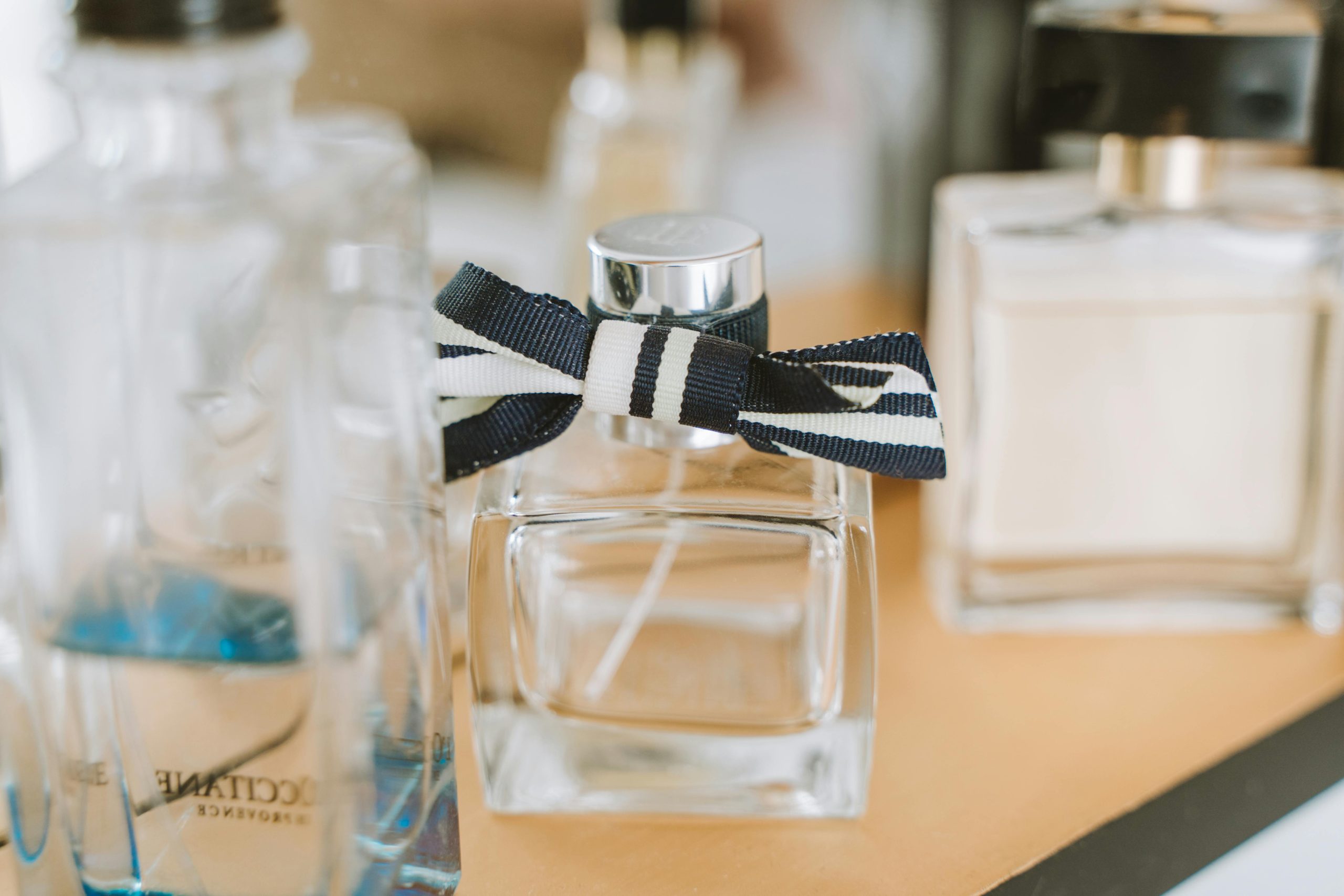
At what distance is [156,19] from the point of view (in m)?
0.25

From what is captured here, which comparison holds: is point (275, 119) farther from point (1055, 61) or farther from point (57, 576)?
point (1055, 61)

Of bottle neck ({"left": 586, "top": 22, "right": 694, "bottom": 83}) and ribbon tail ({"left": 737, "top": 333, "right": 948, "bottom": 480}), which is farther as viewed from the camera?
bottle neck ({"left": 586, "top": 22, "right": 694, "bottom": 83})

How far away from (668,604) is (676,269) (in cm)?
12

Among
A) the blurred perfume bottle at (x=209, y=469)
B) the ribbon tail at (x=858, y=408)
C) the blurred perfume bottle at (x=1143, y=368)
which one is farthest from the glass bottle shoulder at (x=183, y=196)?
the blurred perfume bottle at (x=1143, y=368)

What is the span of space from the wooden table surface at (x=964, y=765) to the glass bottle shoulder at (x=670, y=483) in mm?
92

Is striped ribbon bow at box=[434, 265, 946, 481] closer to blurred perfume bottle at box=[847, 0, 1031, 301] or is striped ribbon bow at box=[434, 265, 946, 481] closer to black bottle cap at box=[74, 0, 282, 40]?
black bottle cap at box=[74, 0, 282, 40]

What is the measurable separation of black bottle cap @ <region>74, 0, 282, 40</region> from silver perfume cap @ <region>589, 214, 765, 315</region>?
106 millimetres

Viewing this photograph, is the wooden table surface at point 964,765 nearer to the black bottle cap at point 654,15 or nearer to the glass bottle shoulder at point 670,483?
the glass bottle shoulder at point 670,483

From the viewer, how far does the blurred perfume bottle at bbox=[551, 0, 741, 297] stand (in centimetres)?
58

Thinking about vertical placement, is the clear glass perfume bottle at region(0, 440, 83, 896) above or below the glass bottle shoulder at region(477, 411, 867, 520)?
below

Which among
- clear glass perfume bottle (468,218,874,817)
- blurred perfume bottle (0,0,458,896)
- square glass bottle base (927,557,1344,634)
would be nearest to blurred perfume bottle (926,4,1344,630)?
square glass bottle base (927,557,1344,634)

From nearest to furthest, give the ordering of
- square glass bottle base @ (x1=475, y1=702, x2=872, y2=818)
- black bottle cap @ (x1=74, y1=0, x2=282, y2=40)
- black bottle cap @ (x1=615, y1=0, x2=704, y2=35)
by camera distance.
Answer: black bottle cap @ (x1=74, y1=0, x2=282, y2=40) < square glass bottle base @ (x1=475, y1=702, x2=872, y2=818) < black bottle cap @ (x1=615, y1=0, x2=704, y2=35)

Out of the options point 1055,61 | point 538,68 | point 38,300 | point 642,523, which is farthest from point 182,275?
point 538,68

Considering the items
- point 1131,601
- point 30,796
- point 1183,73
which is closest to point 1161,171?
point 1183,73
